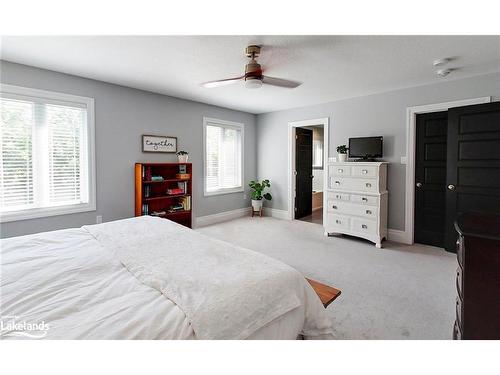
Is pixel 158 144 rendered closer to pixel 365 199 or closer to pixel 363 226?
pixel 365 199

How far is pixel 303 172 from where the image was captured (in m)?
5.85

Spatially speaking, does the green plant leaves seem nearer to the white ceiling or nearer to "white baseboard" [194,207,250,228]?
"white baseboard" [194,207,250,228]

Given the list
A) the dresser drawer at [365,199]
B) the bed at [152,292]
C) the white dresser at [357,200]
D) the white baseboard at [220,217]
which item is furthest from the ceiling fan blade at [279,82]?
the white baseboard at [220,217]

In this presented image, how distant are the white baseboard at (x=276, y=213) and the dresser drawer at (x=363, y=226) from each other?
69.9 inches

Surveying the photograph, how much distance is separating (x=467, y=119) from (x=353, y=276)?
8.02 ft

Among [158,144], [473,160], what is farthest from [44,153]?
[473,160]

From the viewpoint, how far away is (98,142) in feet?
12.0

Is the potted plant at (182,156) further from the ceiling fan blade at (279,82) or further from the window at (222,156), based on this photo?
the ceiling fan blade at (279,82)

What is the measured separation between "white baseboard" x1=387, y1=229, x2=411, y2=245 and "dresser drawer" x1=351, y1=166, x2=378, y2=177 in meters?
1.02

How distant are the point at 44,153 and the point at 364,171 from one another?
4.43 m

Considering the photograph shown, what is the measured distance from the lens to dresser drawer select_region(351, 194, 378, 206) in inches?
154

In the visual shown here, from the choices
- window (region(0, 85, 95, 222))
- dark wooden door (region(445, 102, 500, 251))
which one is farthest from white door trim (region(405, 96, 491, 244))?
window (region(0, 85, 95, 222))
